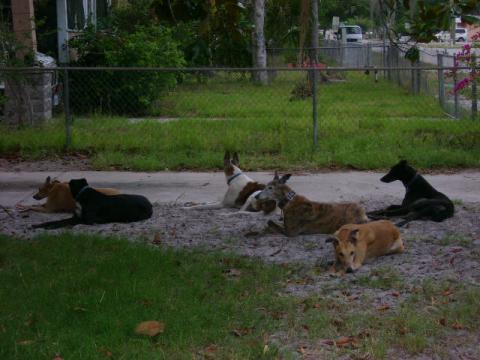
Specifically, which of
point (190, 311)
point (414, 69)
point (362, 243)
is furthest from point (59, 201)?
point (414, 69)

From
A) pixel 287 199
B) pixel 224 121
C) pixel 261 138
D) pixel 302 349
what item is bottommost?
pixel 302 349

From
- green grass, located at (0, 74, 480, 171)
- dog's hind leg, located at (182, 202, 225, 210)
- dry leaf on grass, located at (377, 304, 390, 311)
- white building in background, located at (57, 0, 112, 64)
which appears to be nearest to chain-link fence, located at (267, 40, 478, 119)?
green grass, located at (0, 74, 480, 171)

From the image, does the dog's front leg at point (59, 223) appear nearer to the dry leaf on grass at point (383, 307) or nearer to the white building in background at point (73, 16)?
the dry leaf on grass at point (383, 307)

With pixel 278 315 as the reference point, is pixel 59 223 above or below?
above

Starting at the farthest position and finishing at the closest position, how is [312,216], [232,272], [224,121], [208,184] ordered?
[224,121]
[208,184]
[312,216]
[232,272]

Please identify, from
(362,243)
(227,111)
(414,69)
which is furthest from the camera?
(227,111)

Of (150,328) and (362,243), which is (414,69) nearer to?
(362,243)

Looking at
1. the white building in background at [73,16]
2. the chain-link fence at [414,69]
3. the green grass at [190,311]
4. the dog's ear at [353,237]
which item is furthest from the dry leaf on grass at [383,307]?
the white building in background at [73,16]

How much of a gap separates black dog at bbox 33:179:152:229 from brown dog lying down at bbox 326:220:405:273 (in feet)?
8.32

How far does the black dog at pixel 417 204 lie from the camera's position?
8742 millimetres

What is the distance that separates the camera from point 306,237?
8.23 metres

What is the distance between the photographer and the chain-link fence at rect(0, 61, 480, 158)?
1317 cm

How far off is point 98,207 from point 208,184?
2.51m

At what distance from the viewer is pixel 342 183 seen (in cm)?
1098
